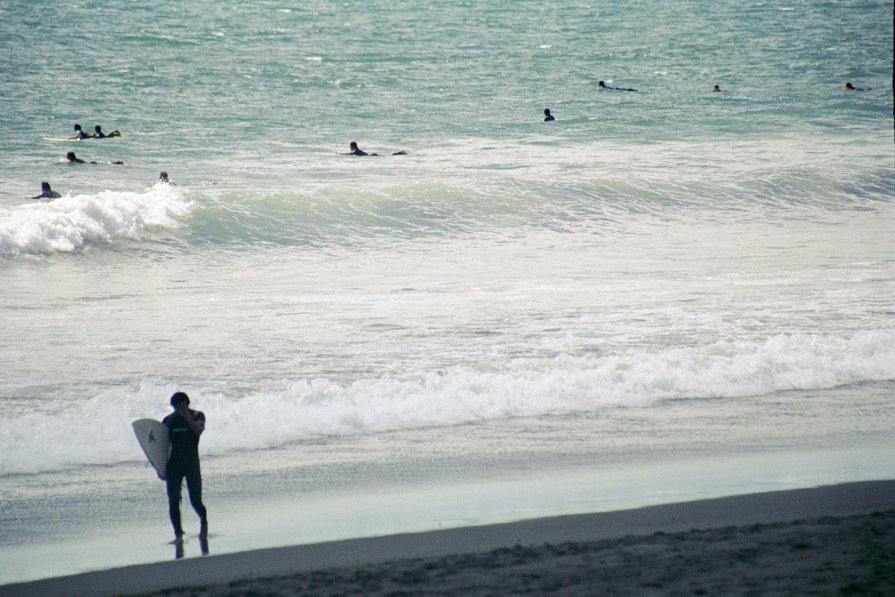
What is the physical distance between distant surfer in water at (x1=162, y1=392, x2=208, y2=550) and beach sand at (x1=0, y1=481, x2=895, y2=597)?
643 millimetres

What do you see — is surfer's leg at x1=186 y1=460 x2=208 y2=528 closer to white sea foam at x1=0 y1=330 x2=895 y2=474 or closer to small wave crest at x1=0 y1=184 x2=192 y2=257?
white sea foam at x1=0 y1=330 x2=895 y2=474

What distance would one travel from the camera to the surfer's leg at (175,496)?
23.6 feet

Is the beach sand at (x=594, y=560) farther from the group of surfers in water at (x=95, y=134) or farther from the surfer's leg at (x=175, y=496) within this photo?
the group of surfers in water at (x=95, y=134)

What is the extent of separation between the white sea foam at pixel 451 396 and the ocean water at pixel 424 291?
0.04 meters

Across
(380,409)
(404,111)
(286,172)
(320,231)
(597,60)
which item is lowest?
(380,409)

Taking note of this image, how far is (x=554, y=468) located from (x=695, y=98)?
1224 inches

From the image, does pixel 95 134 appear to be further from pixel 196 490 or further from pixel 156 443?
pixel 196 490

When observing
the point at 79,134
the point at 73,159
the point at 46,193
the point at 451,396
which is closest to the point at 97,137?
the point at 79,134

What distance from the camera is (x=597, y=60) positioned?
44.5m

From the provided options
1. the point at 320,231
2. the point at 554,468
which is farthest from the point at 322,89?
the point at 554,468

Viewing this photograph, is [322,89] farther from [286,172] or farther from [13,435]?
[13,435]

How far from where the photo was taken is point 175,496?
23.8 feet

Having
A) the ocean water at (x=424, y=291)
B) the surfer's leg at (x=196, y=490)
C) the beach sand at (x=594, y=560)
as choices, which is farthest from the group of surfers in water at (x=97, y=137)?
the beach sand at (x=594, y=560)

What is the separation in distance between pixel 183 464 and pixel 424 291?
8.33 metres
